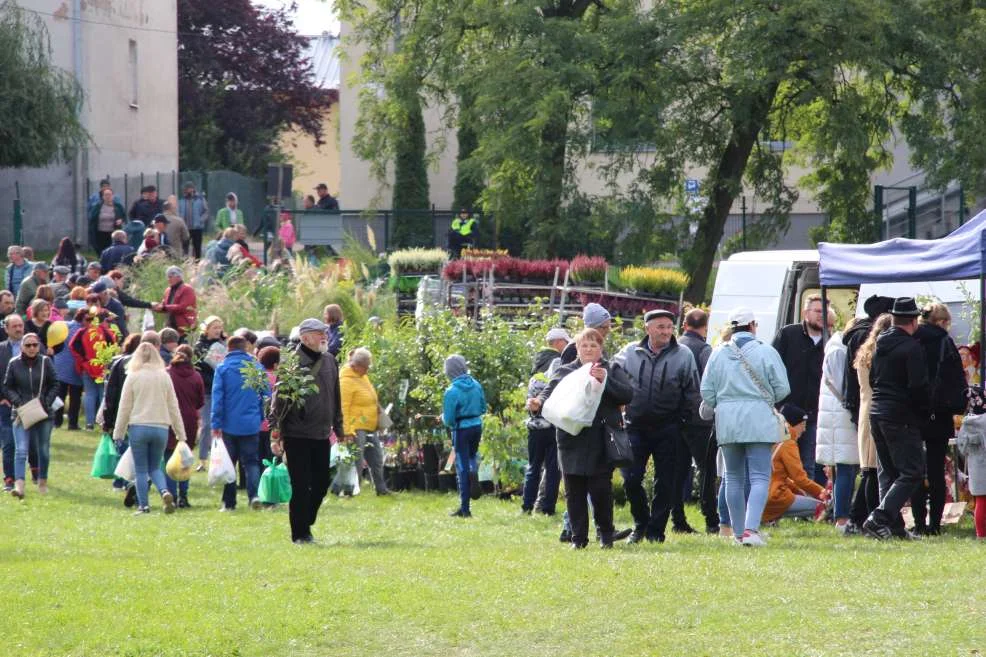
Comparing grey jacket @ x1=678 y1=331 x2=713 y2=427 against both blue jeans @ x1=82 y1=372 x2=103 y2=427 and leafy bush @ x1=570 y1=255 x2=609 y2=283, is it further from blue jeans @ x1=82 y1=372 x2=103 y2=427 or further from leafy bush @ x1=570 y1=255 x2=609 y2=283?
leafy bush @ x1=570 y1=255 x2=609 y2=283

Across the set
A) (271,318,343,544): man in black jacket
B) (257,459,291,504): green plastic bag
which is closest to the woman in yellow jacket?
(257,459,291,504): green plastic bag

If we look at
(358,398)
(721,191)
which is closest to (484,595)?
(358,398)

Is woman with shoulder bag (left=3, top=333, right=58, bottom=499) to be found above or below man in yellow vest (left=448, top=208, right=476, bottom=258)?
below

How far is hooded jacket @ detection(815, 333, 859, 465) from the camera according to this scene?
1392cm

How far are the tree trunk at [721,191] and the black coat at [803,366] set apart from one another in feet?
42.6

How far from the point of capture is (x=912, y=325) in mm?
12891

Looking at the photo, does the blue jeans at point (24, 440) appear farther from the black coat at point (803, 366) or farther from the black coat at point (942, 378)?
the black coat at point (942, 378)

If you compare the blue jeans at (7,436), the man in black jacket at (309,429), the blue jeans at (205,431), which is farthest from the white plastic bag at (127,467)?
the man in black jacket at (309,429)

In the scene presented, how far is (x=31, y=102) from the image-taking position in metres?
37.0

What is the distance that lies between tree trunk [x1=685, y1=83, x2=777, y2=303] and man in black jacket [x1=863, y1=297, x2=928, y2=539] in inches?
602

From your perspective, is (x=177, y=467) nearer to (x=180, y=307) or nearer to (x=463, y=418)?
(x=463, y=418)

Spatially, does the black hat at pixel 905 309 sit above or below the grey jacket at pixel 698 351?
above

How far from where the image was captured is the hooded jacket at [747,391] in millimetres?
12492

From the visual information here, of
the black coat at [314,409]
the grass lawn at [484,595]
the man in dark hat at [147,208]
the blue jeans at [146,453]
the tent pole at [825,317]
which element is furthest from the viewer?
the man in dark hat at [147,208]
